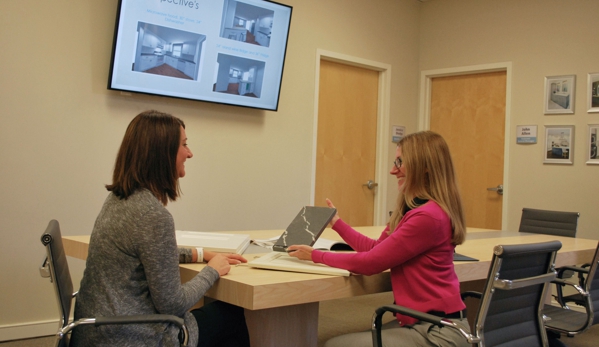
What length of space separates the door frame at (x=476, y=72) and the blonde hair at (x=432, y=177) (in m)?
3.66

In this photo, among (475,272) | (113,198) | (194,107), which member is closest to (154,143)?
(113,198)

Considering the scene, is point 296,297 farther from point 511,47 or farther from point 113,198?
point 511,47

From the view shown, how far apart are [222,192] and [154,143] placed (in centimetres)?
274

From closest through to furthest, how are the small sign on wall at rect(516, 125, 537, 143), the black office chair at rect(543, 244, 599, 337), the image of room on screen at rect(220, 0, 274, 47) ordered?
the black office chair at rect(543, 244, 599, 337) < the image of room on screen at rect(220, 0, 274, 47) < the small sign on wall at rect(516, 125, 537, 143)

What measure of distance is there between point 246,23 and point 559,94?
9.09 ft

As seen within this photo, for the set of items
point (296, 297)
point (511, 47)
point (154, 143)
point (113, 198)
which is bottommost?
point (296, 297)

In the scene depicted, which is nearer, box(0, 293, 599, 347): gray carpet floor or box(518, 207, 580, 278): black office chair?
box(0, 293, 599, 347): gray carpet floor

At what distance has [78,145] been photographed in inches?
143

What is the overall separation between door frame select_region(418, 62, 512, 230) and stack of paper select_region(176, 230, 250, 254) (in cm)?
362

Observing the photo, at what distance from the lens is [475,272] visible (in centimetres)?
213

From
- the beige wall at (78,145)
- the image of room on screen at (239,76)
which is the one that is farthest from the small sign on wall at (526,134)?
the image of room on screen at (239,76)

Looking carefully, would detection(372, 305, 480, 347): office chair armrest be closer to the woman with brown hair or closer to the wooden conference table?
the wooden conference table

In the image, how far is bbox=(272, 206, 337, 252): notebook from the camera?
1.98m

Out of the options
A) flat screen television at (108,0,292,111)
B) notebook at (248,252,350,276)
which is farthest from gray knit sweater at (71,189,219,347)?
flat screen television at (108,0,292,111)
